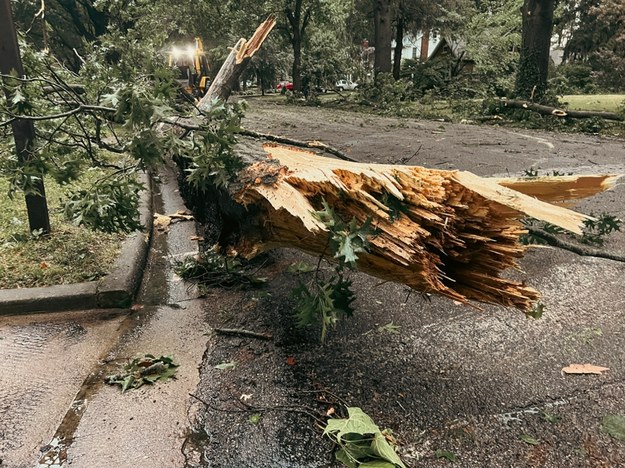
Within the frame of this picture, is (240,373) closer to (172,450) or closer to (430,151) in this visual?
(172,450)

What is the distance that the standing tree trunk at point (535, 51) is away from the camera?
13109mm

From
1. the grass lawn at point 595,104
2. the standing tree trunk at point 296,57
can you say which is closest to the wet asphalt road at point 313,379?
the grass lawn at point 595,104

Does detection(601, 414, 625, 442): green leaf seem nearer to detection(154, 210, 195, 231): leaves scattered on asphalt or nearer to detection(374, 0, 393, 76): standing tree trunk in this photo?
detection(154, 210, 195, 231): leaves scattered on asphalt

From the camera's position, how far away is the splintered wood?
2115 millimetres

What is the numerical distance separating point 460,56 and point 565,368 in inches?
1063

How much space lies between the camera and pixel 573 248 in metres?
3.15

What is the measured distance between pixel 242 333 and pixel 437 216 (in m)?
1.38

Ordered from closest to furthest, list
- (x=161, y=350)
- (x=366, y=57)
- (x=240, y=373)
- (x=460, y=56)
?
(x=240, y=373) < (x=161, y=350) < (x=460, y=56) < (x=366, y=57)

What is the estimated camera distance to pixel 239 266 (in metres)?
3.87

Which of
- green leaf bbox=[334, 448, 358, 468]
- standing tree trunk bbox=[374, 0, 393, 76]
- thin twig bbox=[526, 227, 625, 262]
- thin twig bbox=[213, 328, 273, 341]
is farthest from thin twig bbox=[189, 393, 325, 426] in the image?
standing tree trunk bbox=[374, 0, 393, 76]

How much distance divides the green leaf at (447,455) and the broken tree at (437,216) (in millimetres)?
641

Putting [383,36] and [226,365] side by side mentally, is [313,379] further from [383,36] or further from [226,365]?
[383,36]

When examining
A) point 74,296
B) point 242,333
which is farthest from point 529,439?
point 74,296

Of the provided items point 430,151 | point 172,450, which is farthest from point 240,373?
point 430,151
